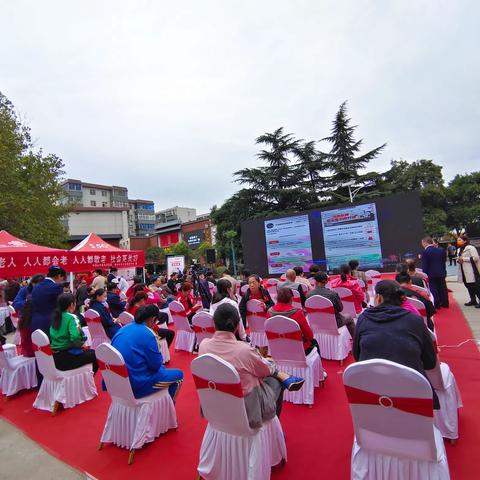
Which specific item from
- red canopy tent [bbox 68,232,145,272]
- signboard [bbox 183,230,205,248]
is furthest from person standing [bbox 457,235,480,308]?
signboard [bbox 183,230,205,248]

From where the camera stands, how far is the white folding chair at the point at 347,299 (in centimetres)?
509

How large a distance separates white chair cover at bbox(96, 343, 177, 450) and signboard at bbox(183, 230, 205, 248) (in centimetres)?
4546

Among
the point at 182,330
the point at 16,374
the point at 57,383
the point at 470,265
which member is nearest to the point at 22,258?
the point at 16,374

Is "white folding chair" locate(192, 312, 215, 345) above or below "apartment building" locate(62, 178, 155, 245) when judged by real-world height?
below

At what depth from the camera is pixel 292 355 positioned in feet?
10.9

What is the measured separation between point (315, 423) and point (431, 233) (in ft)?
88.8

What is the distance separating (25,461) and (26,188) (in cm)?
1521

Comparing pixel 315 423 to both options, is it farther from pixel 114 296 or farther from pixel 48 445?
pixel 114 296

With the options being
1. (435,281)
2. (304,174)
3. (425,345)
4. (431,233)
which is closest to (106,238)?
(304,174)

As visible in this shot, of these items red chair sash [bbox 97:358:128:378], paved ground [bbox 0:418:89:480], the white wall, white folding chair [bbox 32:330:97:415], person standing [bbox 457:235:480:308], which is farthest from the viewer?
the white wall

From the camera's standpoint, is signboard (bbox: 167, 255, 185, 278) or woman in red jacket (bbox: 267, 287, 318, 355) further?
signboard (bbox: 167, 255, 185, 278)

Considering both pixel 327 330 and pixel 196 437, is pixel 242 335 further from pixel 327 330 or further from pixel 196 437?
pixel 196 437

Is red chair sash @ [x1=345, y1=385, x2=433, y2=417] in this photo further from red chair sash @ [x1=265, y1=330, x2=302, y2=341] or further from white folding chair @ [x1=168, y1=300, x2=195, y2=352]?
white folding chair @ [x1=168, y1=300, x2=195, y2=352]

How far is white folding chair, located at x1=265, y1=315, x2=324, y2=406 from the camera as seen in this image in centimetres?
321
